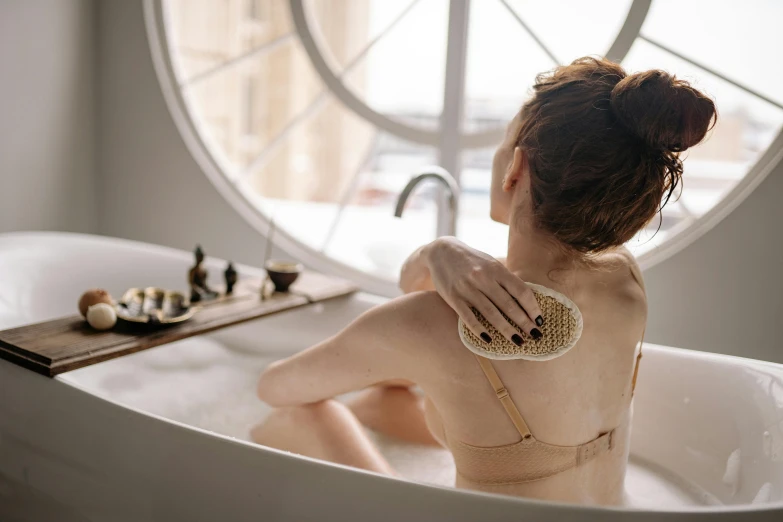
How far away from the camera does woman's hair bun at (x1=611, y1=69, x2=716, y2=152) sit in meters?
1.09

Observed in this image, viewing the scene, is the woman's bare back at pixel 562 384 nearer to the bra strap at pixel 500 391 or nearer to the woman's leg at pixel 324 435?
the bra strap at pixel 500 391

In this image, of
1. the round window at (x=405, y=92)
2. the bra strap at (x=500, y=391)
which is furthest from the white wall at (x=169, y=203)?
the bra strap at (x=500, y=391)

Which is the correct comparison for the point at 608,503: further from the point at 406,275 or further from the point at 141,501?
the point at 141,501

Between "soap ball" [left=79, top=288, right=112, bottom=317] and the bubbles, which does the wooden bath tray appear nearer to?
"soap ball" [left=79, top=288, right=112, bottom=317]

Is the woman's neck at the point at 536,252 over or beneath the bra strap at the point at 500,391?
over

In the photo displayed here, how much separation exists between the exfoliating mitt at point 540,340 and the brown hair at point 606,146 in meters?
0.12

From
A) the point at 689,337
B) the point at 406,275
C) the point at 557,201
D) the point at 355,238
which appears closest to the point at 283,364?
the point at 406,275

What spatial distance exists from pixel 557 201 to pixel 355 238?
5.82 meters

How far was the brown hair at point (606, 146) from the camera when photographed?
110 centimetres

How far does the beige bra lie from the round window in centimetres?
46

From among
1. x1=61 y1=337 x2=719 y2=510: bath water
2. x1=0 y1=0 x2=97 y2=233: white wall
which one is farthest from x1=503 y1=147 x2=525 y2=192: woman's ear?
x1=0 y1=0 x2=97 y2=233: white wall

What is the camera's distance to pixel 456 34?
2.55 metres

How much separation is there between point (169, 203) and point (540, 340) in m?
2.34

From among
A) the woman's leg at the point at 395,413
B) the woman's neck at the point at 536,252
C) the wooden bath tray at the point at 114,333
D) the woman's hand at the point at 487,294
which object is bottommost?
the woman's leg at the point at 395,413
